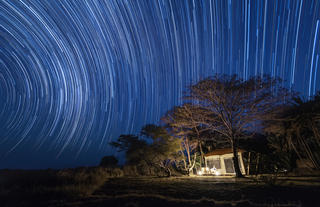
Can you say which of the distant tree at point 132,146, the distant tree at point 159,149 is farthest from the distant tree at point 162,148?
the distant tree at point 132,146

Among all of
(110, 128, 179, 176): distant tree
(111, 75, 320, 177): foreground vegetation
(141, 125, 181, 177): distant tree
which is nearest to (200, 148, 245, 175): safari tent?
(111, 75, 320, 177): foreground vegetation

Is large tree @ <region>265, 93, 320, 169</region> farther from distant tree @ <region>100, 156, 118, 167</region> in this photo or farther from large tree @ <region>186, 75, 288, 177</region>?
distant tree @ <region>100, 156, 118, 167</region>

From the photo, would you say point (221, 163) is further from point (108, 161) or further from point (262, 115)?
point (108, 161)

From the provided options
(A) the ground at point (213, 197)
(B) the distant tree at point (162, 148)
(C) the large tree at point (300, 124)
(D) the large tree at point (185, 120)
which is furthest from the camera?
(B) the distant tree at point (162, 148)

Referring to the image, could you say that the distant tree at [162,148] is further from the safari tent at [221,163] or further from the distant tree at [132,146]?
the safari tent at [221,163]

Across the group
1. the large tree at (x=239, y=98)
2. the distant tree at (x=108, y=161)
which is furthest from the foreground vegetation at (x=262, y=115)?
the distant tree at (x=108, y=161)

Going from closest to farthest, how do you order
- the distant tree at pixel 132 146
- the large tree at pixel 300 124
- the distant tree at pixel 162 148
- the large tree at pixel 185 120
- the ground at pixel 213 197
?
the ground at pixel 213 197 < the large tree at pixel 300 124 < the large tree at pixel 185 120 < the distant tree at pixel 162 148 < the distant tree at pixel 132 146

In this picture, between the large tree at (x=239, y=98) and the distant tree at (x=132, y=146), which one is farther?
the distant tree at (x=132, y=146)

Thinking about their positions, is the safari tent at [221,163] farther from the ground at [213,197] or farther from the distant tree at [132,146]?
the ground at [213,197]

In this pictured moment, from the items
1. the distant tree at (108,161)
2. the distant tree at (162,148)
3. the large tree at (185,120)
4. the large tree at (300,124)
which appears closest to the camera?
the large tree at (300,124)

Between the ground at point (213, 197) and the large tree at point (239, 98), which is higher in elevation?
the large tree at point (239, 98)

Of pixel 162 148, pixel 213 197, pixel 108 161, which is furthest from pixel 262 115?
pixel 108 161

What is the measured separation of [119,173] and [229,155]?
1396cm

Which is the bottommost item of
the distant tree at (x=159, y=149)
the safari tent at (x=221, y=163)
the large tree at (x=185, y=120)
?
the safari tent at (x=221, y=163)
